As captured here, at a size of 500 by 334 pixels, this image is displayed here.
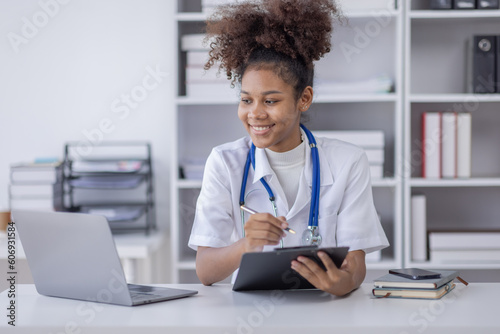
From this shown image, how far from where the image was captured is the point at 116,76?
2920 mm

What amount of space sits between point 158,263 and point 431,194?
138 cm

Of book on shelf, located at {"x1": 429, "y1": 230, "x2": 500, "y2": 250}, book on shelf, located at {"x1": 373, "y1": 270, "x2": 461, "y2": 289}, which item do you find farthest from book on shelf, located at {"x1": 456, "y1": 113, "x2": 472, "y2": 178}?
book on shelf, located at {"x1": 373, "y1": 270, "x2": 461, "y2": 289}

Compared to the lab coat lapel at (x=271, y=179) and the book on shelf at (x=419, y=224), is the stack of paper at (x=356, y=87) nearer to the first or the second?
the book on shelf at (x=419, y=224)

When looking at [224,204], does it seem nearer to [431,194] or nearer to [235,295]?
[235,295]

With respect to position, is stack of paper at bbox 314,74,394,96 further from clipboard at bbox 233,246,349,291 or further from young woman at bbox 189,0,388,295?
clipboard at bbox 233,246,349,291

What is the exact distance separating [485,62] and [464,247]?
831 millimetres

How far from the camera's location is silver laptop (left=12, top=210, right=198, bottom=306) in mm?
1205

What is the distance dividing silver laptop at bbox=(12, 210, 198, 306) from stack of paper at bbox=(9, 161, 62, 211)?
52.7 inches

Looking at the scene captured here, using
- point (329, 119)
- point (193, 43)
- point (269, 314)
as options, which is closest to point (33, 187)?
point (193, 43)

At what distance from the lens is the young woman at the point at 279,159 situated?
1624mm

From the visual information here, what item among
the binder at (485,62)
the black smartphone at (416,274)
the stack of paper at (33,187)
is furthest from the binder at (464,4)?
the stack of paper at (33,187)

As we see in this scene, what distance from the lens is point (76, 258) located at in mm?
1253

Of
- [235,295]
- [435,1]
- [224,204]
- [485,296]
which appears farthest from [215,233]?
[435,1]

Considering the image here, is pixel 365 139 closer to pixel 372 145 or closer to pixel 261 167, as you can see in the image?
pixel 372 145
